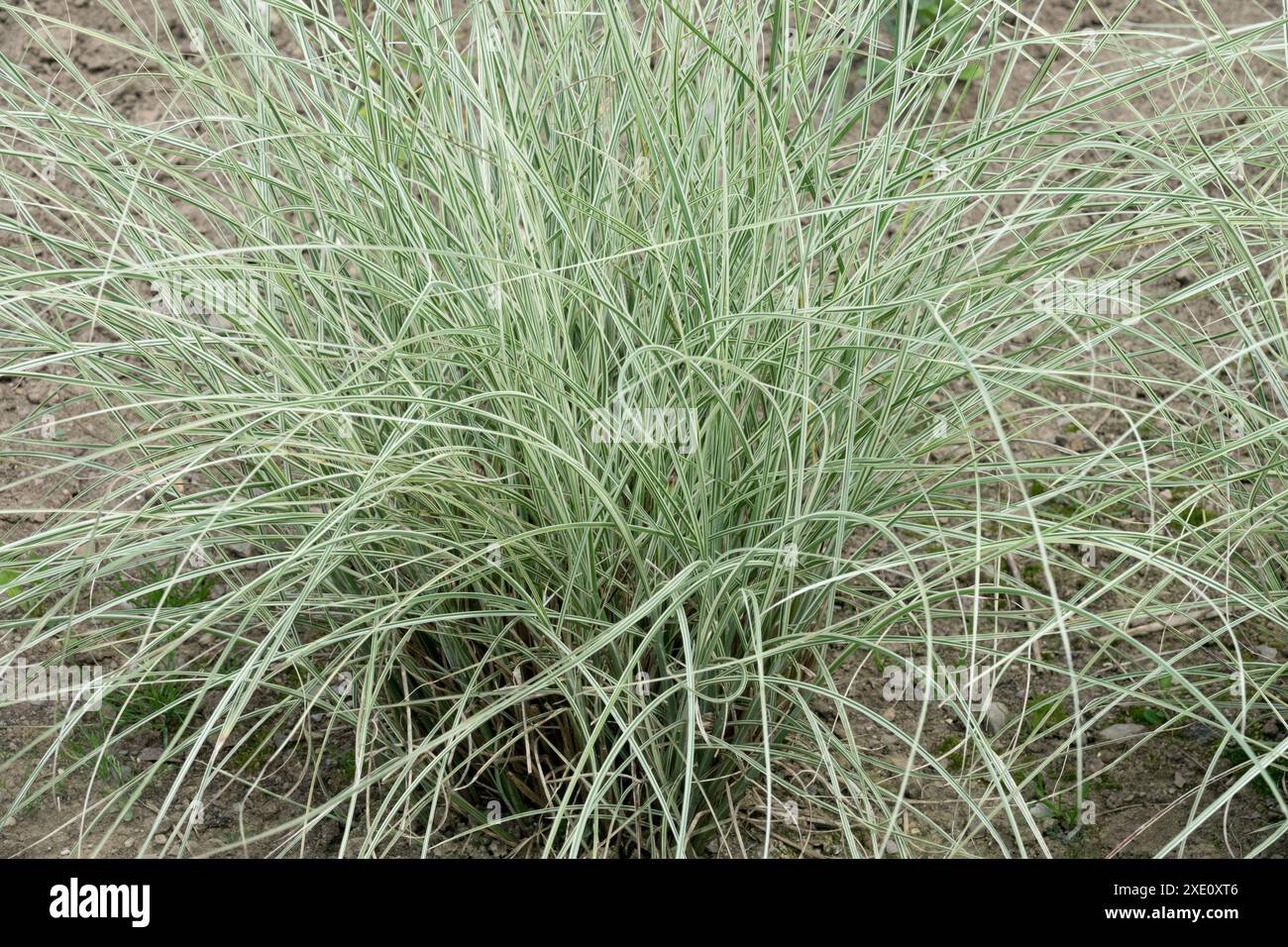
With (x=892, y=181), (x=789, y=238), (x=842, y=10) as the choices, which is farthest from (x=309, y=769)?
(x=842, y=10)

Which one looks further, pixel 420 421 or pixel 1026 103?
pixel 1026 103

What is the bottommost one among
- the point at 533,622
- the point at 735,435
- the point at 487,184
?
the point at 533,622

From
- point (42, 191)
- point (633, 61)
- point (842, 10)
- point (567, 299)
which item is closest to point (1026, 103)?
point (842, 10)

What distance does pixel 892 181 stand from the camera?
1795 millimetres

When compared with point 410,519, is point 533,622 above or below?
below

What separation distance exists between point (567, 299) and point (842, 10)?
79 cm

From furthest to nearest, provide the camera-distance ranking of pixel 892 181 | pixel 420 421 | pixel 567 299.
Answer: pixel 567 299, pixel 892 181, pixel 420 421

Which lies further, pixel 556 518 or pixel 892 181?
pixel 556 518

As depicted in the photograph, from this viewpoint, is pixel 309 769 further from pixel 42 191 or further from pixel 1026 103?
pixel 1026 103

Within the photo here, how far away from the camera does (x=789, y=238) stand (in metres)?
2.26

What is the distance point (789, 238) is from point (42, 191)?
1.42 metres

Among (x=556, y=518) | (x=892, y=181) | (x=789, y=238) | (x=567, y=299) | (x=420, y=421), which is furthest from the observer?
(x=789, y=238)

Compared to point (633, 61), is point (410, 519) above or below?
below

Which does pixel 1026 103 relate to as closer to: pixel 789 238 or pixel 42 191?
pixel 789 238
